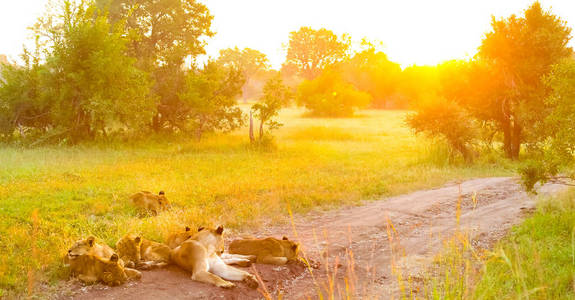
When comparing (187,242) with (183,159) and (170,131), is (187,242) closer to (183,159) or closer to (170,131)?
(183,159)

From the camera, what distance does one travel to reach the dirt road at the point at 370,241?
17.9 feet

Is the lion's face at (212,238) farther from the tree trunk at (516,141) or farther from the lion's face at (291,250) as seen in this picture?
the tree trunk at (516,141)

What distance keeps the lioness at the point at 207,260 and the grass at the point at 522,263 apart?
2.15 metres

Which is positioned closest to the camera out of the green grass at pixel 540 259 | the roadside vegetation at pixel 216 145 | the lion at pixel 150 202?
the green grass at pixel 540 259

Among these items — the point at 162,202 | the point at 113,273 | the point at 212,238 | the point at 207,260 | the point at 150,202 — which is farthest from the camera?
the point at 162,202

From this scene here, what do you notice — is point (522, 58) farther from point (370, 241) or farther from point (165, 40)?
point (165, 40)

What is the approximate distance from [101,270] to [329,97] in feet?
127

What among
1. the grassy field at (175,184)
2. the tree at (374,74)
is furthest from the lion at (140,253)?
the tree at (374,74)

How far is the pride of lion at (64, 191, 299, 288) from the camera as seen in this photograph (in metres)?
5.59

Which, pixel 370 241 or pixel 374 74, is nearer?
pixel 370 241

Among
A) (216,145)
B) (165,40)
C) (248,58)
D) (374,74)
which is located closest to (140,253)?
(216,145)

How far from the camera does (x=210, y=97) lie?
856 inches

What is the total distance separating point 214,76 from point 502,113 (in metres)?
12.1

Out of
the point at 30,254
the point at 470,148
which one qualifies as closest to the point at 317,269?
the point at 30,254
